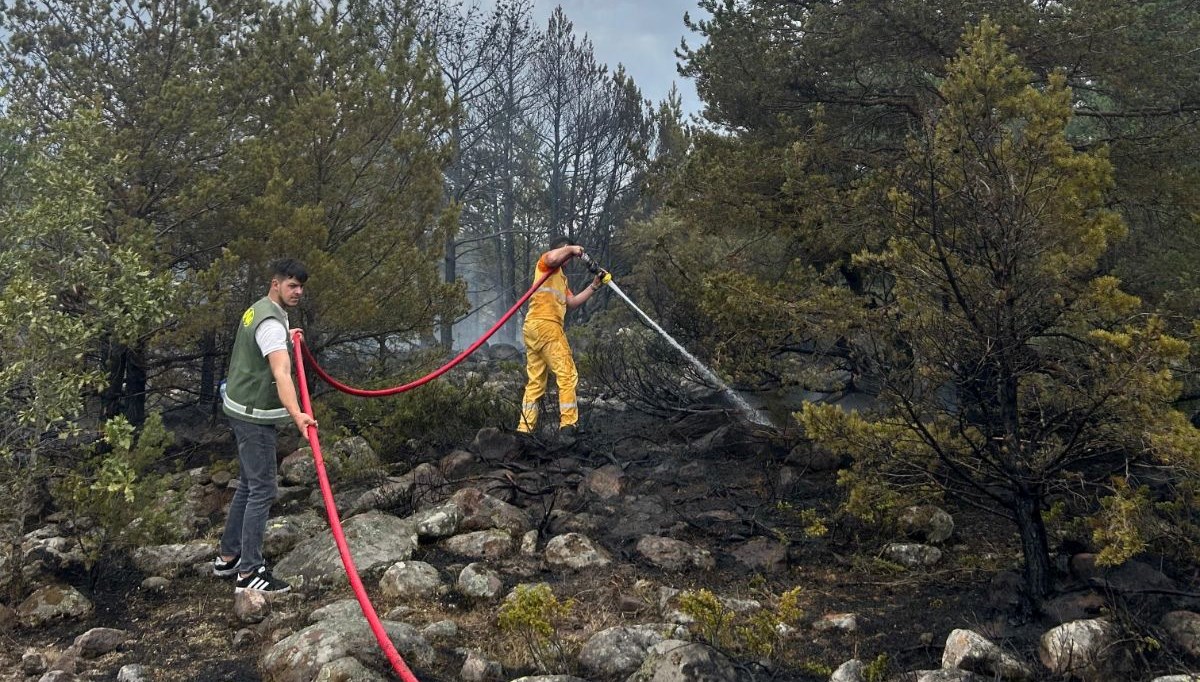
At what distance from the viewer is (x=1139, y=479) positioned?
194 inches

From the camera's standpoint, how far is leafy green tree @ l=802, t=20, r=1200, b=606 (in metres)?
3.89

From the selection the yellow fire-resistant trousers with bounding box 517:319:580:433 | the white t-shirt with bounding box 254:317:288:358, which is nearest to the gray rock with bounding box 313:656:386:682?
the white t-shirt with bounding box 254:317:288:358

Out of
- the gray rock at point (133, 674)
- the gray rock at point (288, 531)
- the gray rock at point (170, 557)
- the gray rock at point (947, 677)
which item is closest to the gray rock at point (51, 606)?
the gray rock at point (170, 557)

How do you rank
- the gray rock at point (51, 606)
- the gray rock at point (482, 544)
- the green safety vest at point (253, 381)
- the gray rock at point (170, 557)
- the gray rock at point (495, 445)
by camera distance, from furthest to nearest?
the gray rock at point (495, 445)
the gray rock at point (482, 544)
the gray rock at point (170, 557)
the green safety vest at point (253, 381)
the gray rock at point (51, 606)

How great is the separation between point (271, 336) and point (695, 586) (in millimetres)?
2720

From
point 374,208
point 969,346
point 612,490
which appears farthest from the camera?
point 374,208

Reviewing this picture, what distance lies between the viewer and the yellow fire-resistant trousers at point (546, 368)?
7441 mm

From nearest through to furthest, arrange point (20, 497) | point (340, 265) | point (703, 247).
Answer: point (20, 497) < point (340, 265) < point (703, 247)

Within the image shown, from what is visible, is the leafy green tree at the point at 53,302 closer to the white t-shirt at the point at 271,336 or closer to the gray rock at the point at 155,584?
the gray rock at the point at 155,584

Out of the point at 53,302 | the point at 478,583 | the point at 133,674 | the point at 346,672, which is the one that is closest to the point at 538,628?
the point at 346,672

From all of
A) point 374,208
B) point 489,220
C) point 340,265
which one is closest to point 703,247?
point 374,208

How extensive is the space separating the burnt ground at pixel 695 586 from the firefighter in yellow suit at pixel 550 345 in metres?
0.75

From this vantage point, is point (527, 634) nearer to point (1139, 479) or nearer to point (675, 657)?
point (675, 657)

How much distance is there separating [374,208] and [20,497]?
5.25 metres
